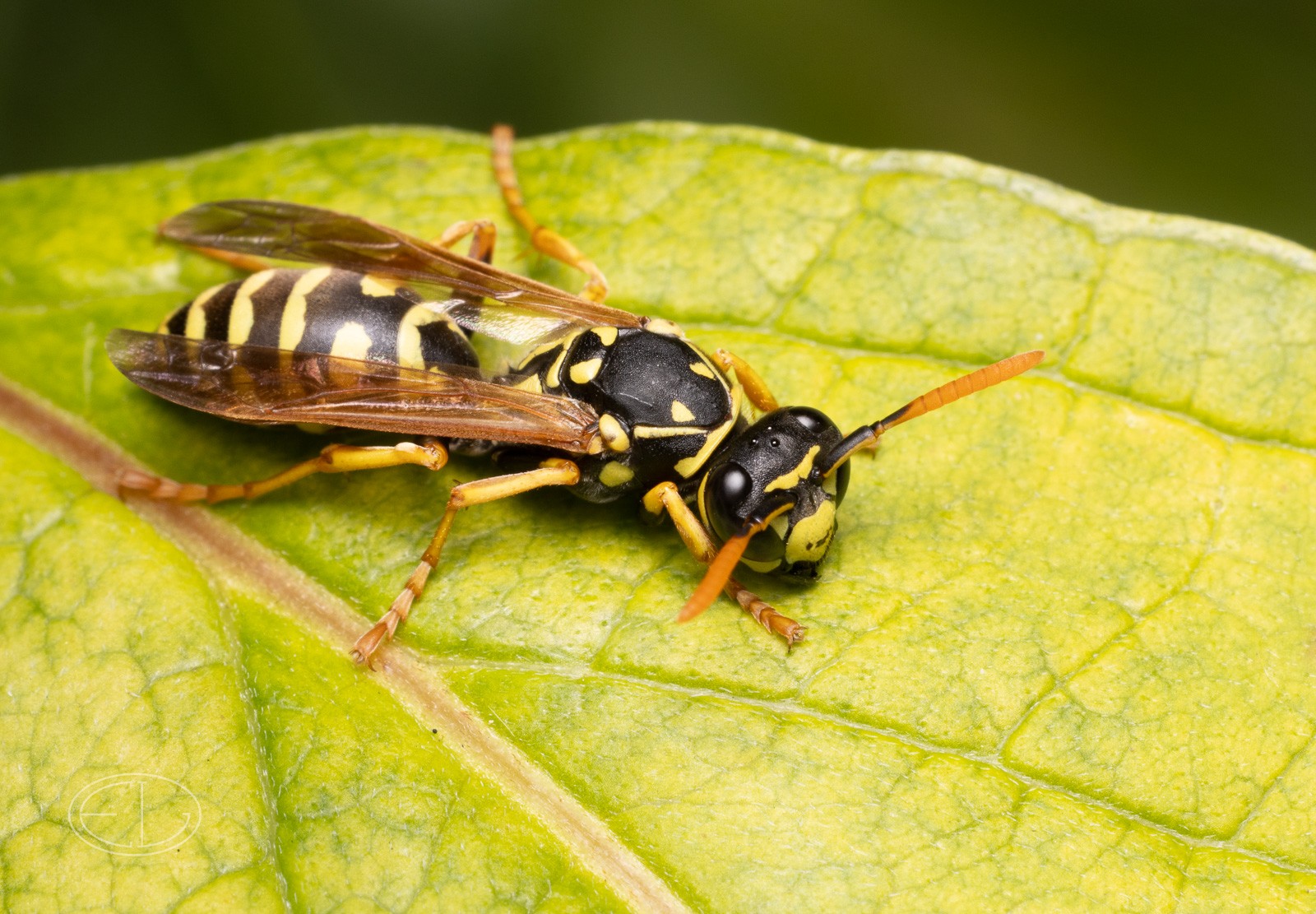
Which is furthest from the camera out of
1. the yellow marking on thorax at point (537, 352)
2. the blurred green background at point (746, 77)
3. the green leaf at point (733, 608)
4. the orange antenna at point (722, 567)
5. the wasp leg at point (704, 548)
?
the blurred green background at point (746, 77)

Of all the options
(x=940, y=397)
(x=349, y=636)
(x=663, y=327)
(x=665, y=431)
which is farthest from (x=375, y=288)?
(x=940, y=397)

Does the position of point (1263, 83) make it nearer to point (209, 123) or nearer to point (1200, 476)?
point (1200, 476)

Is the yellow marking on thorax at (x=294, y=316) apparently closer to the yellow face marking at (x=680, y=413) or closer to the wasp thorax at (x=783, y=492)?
the yellow face marking at (x=680, y=413)

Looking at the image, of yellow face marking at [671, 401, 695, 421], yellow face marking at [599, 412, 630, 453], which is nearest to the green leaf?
yellow face marking at [599, 412, 630, 453]

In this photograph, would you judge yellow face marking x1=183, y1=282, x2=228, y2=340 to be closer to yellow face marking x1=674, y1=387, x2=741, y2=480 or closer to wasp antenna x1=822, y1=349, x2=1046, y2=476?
yellow face marking x1=674, y1=387, x2=741, y2=480

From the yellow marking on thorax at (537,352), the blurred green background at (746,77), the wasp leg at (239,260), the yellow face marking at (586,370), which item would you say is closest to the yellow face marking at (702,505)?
the yellow face marking at (586,370)

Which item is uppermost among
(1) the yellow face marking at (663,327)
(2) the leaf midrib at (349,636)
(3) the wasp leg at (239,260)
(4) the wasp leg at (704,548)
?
(1) the yellow face marking at (663,327)

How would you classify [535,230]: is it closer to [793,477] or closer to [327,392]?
[327,392]
